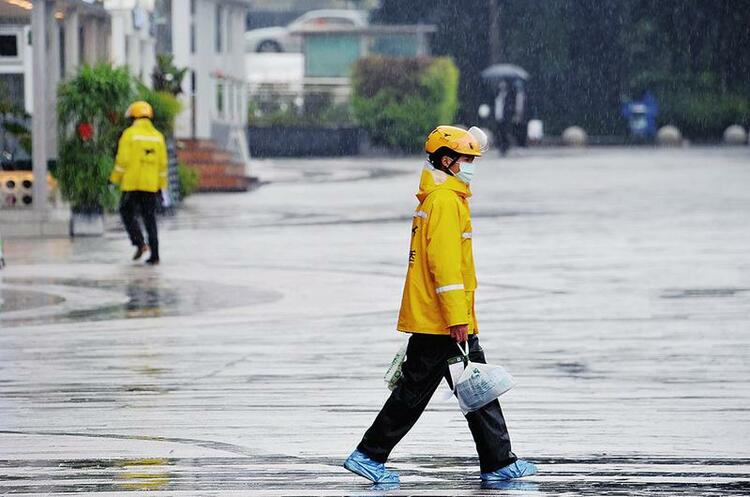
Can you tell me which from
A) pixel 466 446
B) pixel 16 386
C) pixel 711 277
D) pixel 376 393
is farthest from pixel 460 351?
pixel 711 277

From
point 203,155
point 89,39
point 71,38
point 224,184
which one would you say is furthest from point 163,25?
point 71,38

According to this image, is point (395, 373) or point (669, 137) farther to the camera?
point (669, 137)

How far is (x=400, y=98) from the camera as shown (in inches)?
2260

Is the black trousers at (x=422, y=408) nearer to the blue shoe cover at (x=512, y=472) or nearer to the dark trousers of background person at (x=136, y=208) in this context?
the blue shoe cover at (x=512, y=472)

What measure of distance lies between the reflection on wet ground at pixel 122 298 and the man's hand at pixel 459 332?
7.21 meters

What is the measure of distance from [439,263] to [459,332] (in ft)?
0.99

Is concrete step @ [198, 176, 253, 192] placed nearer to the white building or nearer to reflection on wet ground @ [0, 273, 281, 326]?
the white building

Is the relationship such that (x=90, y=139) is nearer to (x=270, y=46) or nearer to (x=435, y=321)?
(x=435, y=321)

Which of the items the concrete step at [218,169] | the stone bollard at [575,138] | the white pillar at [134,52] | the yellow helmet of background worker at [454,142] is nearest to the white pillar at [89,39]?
the white pillar at [134,52]

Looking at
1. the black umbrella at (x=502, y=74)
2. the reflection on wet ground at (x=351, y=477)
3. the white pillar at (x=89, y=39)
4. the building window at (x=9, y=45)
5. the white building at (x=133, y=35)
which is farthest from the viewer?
the black umbrella at (x=502, y=74)

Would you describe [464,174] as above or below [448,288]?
above

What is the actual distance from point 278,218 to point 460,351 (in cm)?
1988

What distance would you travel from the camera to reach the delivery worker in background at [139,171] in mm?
19734

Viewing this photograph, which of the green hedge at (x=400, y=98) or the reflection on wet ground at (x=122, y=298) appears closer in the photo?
the reflection on wet ground at (x=122, y=298)
